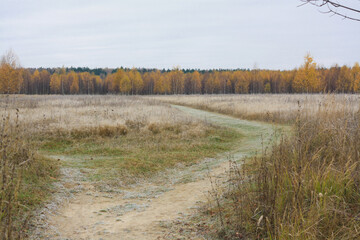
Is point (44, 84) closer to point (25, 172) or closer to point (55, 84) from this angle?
point (55, 84)

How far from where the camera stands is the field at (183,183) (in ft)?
11.9

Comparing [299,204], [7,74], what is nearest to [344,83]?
[299,204]

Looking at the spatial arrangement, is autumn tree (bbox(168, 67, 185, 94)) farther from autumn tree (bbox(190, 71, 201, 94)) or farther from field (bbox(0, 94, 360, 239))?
field (bbox(0, 94, 360, 239))

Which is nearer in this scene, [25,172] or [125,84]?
[25,172]

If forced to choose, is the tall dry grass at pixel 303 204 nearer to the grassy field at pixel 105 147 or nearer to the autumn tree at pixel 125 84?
the grassy field at pixel 105 147

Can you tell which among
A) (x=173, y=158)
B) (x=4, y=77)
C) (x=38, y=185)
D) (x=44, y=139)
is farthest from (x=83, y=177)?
(x=4, y=77)

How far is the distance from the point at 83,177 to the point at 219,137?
713cm

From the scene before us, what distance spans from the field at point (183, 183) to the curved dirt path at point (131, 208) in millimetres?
22

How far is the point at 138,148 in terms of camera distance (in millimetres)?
10875

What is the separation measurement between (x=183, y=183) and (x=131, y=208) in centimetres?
201

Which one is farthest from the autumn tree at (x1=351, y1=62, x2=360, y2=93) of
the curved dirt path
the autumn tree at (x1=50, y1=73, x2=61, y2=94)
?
the autumn tree at (x1=50, y1=73, x2=61, y2=94)

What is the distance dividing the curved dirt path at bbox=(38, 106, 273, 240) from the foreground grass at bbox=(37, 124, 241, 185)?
0.78m

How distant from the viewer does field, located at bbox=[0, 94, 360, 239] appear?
3.62m

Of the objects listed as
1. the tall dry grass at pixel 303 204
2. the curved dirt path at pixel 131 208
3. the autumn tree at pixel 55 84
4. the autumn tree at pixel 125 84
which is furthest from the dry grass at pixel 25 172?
the autumn tree at pixel 55 84
